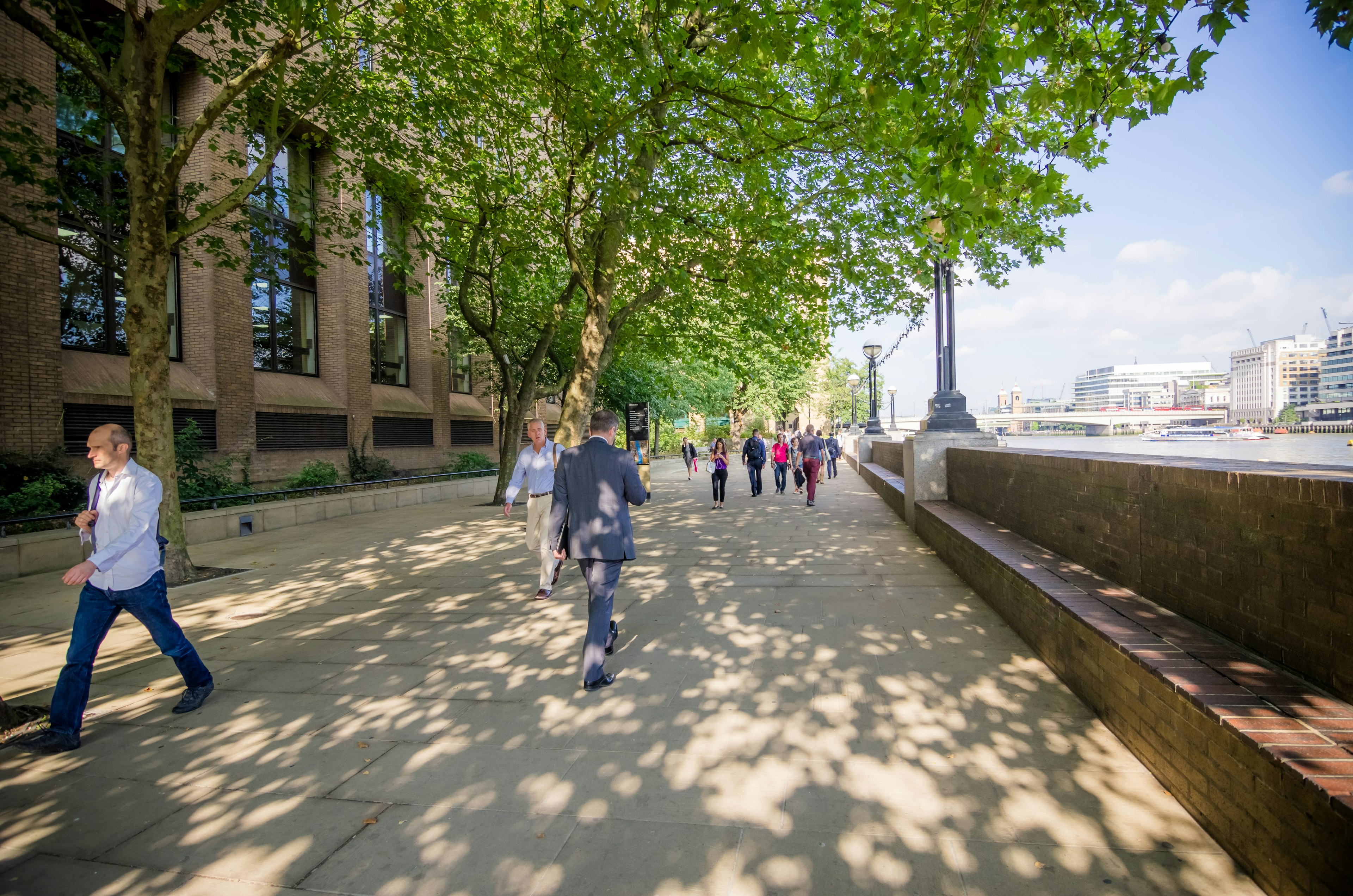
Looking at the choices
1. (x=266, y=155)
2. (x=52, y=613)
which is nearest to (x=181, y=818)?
(x=52, y=613)

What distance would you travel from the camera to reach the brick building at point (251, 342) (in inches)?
482

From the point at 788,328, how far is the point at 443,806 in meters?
12.0

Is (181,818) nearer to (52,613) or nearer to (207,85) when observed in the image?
(52,613)

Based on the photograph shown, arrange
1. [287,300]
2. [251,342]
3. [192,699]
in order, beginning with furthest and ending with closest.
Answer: [287,300] < [251,342] < [192,699]

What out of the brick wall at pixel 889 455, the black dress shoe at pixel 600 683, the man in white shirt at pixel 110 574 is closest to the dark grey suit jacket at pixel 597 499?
the black dress shoe at pixel 600 683

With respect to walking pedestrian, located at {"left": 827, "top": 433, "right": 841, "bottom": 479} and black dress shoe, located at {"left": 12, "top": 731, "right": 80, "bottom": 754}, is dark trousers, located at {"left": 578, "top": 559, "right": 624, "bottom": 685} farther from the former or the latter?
walking pedestrian, located at {"left": 827, "top": 433, "right": 841, "bottom": 479}

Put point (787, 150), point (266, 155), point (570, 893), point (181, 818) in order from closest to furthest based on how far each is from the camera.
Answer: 1. point (570, 893)
2. point (181, 818)
3. point (266, 155)
4. point (787, 150)

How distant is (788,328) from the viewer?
13.8 m

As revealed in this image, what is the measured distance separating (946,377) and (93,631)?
→ 36.5 ft

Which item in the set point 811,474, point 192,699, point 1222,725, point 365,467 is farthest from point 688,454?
point 1222,725

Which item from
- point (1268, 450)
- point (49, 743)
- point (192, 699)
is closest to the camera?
point (49, 743)

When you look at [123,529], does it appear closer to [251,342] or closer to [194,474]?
[194,474]

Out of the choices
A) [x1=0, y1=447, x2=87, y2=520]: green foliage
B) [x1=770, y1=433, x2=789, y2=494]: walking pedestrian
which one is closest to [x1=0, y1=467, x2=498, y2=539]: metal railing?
[x1=0, y1=447, x2=87, y2=520]: green foliage

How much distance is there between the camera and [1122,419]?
43.4 m
